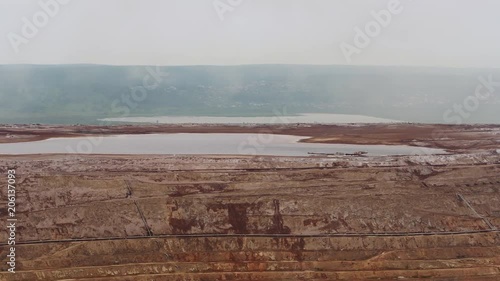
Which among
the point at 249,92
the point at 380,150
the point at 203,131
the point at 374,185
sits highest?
the point at 249,92

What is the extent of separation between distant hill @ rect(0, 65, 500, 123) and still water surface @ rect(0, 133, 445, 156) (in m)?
23.3

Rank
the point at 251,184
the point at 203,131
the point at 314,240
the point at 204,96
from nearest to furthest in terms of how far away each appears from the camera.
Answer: the point at 314,240 < the point at 251,184 < the point at 203,131 < the point at 204,96

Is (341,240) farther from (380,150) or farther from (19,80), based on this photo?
(19,80)

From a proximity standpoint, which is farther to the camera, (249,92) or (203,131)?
(249,92)

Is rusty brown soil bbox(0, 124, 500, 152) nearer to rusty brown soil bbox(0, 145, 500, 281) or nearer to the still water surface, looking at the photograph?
the still water surface

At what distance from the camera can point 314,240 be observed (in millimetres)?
15766

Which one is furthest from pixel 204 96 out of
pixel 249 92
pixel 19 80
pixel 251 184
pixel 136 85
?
pixel 251 184

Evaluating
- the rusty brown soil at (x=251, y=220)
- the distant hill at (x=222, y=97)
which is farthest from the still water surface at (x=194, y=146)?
the distant hill at (x=222, y=97)

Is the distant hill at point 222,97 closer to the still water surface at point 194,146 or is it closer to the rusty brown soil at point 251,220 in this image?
the still water surface at point 194,146

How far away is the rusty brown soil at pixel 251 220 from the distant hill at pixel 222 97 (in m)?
31.2

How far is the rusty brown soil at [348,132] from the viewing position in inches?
981

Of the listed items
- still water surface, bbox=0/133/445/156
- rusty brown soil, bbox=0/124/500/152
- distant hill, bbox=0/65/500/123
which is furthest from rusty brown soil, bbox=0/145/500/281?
distant hill, bbox=0/65/500/123

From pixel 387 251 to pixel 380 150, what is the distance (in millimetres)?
8759

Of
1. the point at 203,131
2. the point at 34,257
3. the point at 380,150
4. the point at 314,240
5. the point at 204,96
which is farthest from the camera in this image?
the point at 204,96
